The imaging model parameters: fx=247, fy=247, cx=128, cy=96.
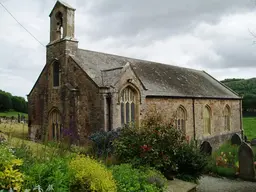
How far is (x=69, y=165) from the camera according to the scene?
17.6 ft

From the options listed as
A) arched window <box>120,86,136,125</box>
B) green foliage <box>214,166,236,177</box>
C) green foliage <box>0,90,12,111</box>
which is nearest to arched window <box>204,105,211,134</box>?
arched window <box>120,86,136,125</box>

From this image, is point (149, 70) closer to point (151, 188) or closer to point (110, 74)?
point (110, 74)

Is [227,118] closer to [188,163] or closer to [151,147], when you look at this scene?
[188,163]

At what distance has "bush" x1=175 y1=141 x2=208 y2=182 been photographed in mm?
8852

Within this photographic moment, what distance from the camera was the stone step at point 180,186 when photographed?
7.52 m

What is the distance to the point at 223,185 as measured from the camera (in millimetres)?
9906

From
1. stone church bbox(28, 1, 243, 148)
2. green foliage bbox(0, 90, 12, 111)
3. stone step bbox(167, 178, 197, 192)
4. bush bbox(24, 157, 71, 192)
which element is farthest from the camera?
green foliage bbox(0, 90, 12, 111)

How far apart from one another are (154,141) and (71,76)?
9.41m

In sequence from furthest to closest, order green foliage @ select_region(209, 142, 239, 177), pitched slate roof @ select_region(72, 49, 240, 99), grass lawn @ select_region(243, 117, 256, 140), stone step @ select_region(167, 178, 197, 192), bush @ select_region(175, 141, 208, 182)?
1. grass lawn @ select_region(243, 117, 256, 140)
2. pitched slate roof @ select_region(72, 49, 240, 99)
3. green foliage @ select_region(209, 142, 239, 177)
4. bush @ select_region(175, 141, 208, 182)
5. stone step @ select_region(167, 178, 197, 192)

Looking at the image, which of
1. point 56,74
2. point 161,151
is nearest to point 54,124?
point 56,74

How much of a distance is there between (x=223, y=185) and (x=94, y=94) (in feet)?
27.4

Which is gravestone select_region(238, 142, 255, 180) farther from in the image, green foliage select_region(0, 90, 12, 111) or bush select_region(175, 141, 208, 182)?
green foliage select_region(0, 90, 12, 111)

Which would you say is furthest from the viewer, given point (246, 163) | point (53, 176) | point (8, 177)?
point (246, 163)

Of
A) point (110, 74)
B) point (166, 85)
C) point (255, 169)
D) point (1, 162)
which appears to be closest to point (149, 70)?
point (166, 85)
